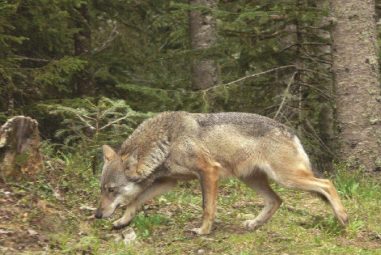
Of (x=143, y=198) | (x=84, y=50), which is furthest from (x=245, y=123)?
(x=84, y=50)

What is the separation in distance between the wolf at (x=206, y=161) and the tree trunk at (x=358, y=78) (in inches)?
145

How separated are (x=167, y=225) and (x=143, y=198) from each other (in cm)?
51

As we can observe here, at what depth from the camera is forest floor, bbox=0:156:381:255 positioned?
7.73 metres

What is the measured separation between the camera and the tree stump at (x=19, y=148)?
898 centimetres

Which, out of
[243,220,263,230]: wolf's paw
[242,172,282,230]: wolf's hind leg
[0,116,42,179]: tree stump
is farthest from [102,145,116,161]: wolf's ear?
[243,220,263,230]: wolf's paw

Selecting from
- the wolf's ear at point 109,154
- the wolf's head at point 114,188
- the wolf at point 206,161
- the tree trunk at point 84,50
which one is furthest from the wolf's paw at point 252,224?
the tree trunk at point 84,50

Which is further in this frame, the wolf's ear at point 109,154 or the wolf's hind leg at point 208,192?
the wolf's ear at point 109,154

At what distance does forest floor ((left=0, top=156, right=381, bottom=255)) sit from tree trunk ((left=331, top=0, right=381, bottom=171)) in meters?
1.68

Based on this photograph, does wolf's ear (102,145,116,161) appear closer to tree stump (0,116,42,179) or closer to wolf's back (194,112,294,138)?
tree stump (0,116,42,179)

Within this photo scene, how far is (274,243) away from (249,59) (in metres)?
7.09

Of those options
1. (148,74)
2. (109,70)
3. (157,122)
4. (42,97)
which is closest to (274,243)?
(157,122)

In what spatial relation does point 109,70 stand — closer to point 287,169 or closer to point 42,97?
point 42,97

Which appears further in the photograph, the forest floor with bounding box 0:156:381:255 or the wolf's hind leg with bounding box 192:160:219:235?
the wolf's hind leg with bounding box 192:160:219:235

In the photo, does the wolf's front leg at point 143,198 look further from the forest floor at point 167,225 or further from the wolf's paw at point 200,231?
the wolf's paw at point 200,231
